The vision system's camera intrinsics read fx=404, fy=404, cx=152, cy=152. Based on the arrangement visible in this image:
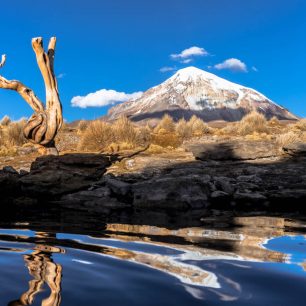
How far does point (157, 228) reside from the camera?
179 inches

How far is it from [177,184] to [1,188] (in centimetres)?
408

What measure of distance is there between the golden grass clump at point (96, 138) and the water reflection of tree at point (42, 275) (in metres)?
16.3

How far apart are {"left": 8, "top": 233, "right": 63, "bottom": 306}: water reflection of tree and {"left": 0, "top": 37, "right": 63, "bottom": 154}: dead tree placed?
361 inches

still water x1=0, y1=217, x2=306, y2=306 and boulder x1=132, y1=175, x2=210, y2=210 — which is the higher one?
boulder x1=132, y1=175, x2=210, y2=210

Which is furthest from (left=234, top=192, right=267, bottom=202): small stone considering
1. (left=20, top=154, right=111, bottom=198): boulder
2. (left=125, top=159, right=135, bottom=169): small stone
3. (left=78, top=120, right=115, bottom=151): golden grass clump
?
(left=78, top=120, right=115, bottom=151): golden grass clump

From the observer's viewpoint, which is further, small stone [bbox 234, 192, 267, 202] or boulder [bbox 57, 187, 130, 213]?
small stone [bbox 234, 192, 267, 202]

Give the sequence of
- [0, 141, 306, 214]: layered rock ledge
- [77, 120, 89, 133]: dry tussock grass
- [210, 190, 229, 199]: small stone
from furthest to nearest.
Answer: [77, 120, 89, 133]: dry tussock grass → [210, 190, 229, 199]: small stone → [0, 141, 306, 214]: layered rock ledge

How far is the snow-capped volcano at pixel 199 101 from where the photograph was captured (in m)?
146

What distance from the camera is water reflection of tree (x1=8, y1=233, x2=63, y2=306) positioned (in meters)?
1.64

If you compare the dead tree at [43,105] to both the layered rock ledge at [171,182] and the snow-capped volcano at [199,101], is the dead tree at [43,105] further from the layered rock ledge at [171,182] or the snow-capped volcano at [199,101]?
the snow-capped volcano at [199,101]

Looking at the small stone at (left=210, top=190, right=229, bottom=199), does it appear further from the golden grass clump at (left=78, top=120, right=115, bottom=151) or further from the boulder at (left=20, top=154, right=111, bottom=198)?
the golden grass clump at (left=78, top=120, right=115, bottom=151)

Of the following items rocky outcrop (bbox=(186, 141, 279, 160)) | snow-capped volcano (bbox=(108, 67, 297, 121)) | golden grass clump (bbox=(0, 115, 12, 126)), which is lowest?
rocky outcrop (bbox=(186, 141, 279, 160))

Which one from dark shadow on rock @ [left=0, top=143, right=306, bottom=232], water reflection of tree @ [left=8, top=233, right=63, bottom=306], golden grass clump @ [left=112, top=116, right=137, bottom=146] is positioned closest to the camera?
water reflection of tree @ [left=8, top=233, right=63, bottom=306]

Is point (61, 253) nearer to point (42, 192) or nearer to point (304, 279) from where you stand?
point (304, 279)
